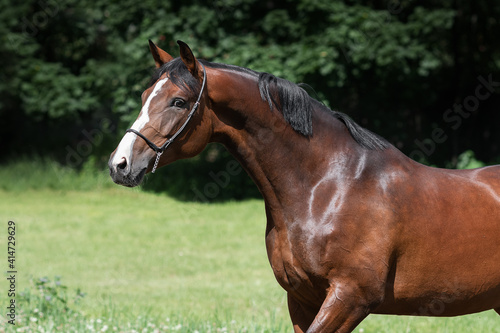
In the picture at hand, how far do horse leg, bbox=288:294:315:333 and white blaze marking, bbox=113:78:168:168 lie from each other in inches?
49.8

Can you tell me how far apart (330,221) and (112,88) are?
11928 mm

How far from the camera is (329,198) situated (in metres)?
2.99

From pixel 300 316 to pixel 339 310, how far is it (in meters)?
0.43

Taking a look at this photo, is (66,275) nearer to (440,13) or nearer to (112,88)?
(112,88)

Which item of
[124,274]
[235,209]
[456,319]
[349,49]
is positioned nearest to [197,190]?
[235,209]

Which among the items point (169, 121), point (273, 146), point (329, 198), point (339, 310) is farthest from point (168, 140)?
point (339, 310)

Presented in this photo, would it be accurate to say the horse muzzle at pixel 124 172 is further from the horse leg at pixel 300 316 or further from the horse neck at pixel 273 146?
the horse leg at pixel 300 316

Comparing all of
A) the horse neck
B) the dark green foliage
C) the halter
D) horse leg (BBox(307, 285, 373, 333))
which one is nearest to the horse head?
the halter

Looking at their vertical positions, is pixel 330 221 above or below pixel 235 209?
above

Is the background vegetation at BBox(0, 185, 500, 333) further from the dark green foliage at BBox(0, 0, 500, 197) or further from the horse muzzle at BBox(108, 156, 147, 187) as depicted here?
the horse muzzle at BBox(108, 156, 147, 187)

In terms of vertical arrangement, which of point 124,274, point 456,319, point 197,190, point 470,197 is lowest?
point 197,190

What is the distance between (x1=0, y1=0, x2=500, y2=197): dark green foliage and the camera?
11.8 m

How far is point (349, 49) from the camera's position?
11820mm

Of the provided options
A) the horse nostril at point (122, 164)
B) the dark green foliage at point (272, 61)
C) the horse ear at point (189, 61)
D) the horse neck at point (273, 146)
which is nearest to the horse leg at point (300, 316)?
the horse neck at point (273, 146)
